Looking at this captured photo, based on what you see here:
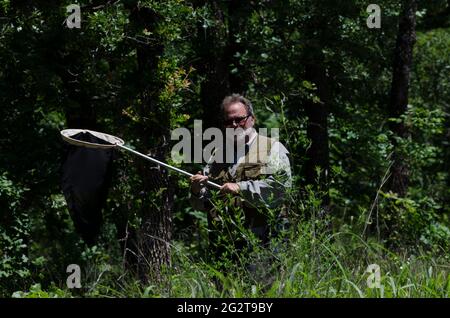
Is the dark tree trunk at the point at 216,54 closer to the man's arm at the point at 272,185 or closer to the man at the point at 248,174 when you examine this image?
the man at the point at 248,174

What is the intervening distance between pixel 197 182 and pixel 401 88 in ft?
18.9

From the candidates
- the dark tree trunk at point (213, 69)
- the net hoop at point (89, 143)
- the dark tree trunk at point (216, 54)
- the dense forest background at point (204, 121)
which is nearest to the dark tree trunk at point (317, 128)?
the dense forest background at point (204, 121)

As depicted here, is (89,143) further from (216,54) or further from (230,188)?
(216,54)

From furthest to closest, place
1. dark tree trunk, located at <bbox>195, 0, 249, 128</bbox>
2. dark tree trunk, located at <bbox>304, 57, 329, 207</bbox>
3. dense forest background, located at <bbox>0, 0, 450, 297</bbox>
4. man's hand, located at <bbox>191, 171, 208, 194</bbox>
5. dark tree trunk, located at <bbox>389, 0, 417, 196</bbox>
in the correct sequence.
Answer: dark tree trunk, located at <bbox>389, 0, 417, 196</bbox>, dark tree trunk, located at <bbox>304, 57, 329, 207</bbox>, dark tree trunk, located at <bbox>195, 0, 249, 128</bbox>, man's hand, located at <bbox>191, 171, 208, 194</bbox>, dense forest background, located at <bbox>0, 0, 450, 297</bbox>

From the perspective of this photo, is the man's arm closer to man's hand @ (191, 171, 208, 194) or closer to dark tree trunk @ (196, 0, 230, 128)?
man's hand @ (191, 171, 208, 194)

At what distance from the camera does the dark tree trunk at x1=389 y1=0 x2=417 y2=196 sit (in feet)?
34.6

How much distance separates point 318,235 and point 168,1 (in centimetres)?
293

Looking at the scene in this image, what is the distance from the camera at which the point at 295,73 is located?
9.62 metres

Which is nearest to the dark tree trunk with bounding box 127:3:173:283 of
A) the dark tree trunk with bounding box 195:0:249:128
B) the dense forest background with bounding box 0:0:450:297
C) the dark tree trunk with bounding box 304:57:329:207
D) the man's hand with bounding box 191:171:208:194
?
the dense forest background with bounding box 0:0:450:297

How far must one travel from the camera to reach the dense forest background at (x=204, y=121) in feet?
17.5

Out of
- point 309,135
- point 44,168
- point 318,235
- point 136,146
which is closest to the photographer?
point 318,235

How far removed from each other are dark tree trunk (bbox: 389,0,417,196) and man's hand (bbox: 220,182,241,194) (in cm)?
510
